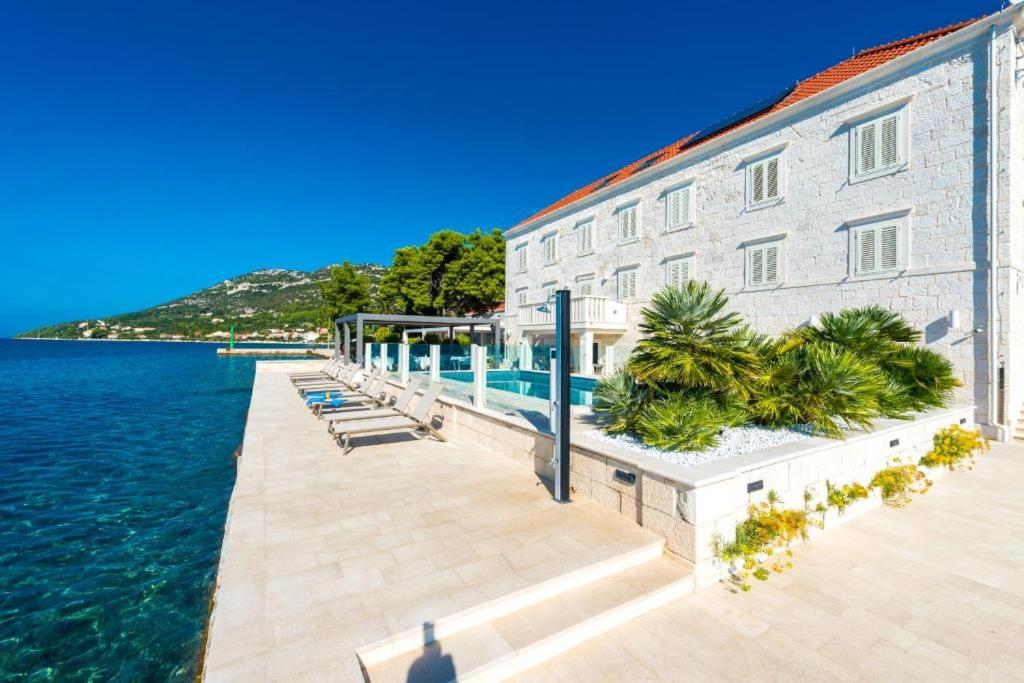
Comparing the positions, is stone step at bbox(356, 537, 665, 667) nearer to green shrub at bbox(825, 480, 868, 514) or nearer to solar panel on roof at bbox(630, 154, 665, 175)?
green shrub at bbox(825, 480, 868, 514)

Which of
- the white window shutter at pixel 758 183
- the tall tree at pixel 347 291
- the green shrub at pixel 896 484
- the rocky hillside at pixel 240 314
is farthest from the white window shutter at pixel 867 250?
the rocky hillside at pixel 240 314

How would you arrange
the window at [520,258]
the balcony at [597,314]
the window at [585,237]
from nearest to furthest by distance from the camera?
1. the balcony at [597,314]
2. the window at [585,237]
3. the window at [520,258]

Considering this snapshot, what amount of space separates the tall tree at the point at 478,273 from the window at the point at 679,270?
16.6m

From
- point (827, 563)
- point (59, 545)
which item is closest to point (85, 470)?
point (59, 545)

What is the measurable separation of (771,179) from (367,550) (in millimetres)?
14897

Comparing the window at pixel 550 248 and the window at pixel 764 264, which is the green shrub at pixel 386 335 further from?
the window at pixel 764 264

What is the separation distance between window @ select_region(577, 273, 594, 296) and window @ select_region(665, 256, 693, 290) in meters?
4.06

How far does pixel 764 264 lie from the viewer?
44.5 ft

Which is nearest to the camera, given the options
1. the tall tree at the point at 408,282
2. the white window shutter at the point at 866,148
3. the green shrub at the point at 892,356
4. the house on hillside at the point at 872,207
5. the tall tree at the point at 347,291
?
the green shrub at the point at 892,356

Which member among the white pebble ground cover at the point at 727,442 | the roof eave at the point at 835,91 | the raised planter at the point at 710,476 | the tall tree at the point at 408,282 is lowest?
the raised planter at the point at 710,476

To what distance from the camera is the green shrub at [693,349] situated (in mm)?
5527

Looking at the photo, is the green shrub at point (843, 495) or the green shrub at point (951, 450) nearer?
the green shrub at point (843, 495)

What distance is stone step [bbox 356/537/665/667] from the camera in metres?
2.71

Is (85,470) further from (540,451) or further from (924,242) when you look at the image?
(924,242)
